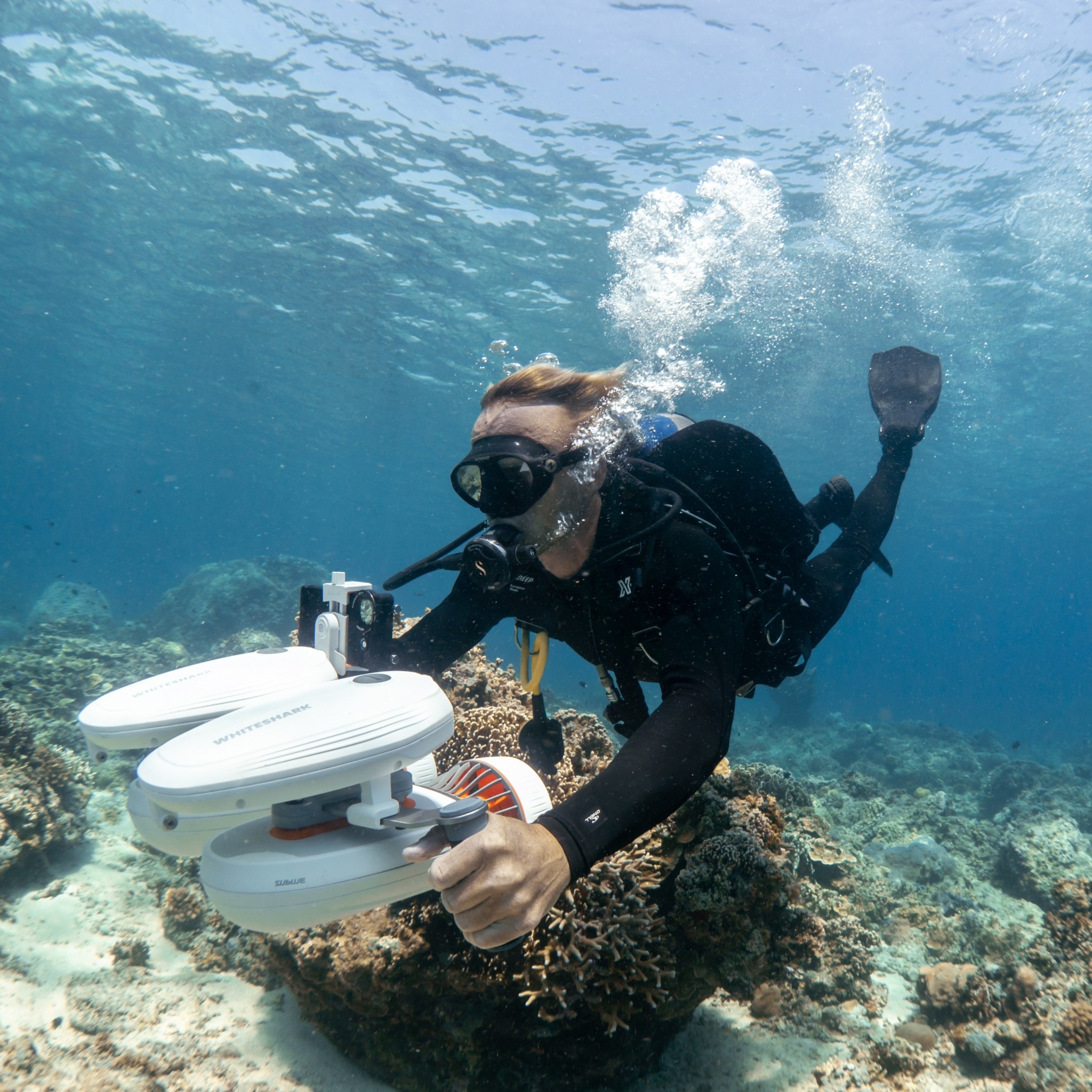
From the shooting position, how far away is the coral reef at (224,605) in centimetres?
1753

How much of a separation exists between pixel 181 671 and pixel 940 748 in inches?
908

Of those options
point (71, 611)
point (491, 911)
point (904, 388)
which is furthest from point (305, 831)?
point (71, 611)

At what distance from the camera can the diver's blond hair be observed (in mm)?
3104

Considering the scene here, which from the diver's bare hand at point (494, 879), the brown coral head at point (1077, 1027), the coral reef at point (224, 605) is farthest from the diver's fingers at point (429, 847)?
the coral reef at point (224, 605)

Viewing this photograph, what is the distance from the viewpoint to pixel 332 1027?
3324 mm

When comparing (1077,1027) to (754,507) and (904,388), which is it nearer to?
(754,507)

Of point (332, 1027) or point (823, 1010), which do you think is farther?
point (823, 1010)

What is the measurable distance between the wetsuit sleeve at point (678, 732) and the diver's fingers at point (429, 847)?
0.29 metres

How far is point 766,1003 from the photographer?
3834 mm

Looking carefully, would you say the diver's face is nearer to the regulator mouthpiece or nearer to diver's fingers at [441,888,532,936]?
the regulator mouthpiece

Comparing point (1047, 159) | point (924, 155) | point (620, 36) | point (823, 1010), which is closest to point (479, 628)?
point (823, 1010)

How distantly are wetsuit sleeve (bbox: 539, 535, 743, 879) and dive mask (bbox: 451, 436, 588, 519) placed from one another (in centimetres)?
75

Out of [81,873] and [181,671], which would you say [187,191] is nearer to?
[81,873]

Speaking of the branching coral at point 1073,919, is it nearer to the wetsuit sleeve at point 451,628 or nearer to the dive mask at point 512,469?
the wetsuit sleeve at point 451,628
